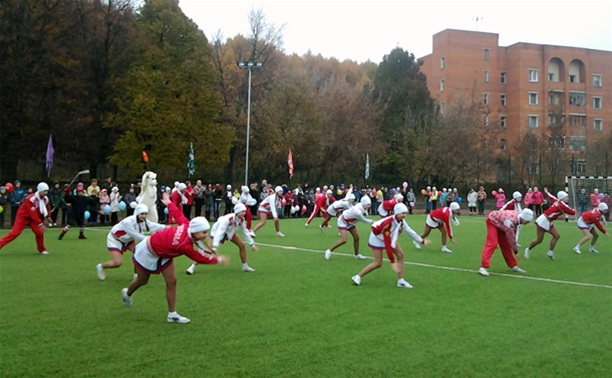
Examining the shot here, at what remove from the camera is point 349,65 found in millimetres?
88625

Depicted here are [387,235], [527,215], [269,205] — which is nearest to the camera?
[387,235]

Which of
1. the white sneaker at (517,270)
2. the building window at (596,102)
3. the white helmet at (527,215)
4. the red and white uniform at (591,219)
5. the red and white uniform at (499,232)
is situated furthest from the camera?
the building window at (596,102)

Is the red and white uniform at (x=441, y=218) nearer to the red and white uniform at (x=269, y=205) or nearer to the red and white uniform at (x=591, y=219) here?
the red and white uniform at (x=591, y=219)

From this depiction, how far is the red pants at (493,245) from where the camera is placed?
44.1 feet

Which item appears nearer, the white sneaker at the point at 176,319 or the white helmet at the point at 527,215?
the white sneaker at the point at 176,319

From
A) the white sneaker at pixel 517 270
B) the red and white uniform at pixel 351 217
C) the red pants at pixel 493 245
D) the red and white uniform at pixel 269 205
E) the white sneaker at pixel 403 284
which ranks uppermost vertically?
the red and white uniform at pixel 269 205

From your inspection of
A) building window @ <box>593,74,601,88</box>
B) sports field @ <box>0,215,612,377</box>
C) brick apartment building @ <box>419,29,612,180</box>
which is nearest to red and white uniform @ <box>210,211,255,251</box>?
sports field @ <box>0,215,612,377</box>

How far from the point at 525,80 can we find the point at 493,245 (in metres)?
67.4

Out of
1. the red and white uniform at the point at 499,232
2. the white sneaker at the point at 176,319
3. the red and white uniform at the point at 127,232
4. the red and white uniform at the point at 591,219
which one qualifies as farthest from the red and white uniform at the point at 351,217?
the white sneaker at the point at 176,319

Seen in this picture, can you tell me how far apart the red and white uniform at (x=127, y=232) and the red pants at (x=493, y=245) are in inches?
291

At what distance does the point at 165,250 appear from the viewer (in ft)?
27.6

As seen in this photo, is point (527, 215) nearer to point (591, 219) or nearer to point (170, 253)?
point (591, 219)

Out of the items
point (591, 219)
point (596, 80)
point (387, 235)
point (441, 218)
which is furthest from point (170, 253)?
point (596, 80)

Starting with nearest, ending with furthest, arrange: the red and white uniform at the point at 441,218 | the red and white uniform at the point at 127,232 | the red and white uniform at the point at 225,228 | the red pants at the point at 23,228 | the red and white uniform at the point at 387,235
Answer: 1. the red and white uniform at the point at 387,235
2. the red and white uniform at the point at 127,232
3. the red and white uniform at the point at 225,228
4. the red pants at the point at 23,228
5. the red and white uniform at the point at 441,218
